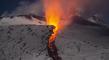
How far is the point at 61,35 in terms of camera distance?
92188 mm

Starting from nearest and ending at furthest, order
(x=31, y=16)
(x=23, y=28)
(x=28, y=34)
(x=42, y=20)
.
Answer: (x=28, y=34), (x=23, y=28), (x=42, y=20), (x=31, y=16)

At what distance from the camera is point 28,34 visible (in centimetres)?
8962

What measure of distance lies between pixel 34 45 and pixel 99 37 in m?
22.6

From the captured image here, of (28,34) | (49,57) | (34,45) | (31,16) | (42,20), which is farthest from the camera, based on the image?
(31,16)

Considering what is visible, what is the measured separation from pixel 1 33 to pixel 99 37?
98.6 ft

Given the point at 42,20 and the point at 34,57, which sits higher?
the point at 42,20

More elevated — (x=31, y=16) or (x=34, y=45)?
(x=31, y=16)

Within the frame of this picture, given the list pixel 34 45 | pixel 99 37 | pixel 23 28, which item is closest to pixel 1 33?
pixel 23 28

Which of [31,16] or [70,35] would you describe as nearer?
[70,35]

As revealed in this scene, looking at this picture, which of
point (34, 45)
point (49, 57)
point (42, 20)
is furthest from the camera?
point (42, 20)

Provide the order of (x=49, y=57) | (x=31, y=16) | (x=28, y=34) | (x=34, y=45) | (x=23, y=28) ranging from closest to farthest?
(x=49, y=57)
(x=34, y=45)
(x=28, y=34)
(x=23, y=28)
(x=31, y=16)

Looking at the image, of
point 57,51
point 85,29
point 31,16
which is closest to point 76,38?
point 57,51

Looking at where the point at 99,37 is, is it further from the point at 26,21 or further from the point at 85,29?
the point at 26,21

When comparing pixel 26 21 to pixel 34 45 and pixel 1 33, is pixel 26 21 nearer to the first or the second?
pixel 1 33
